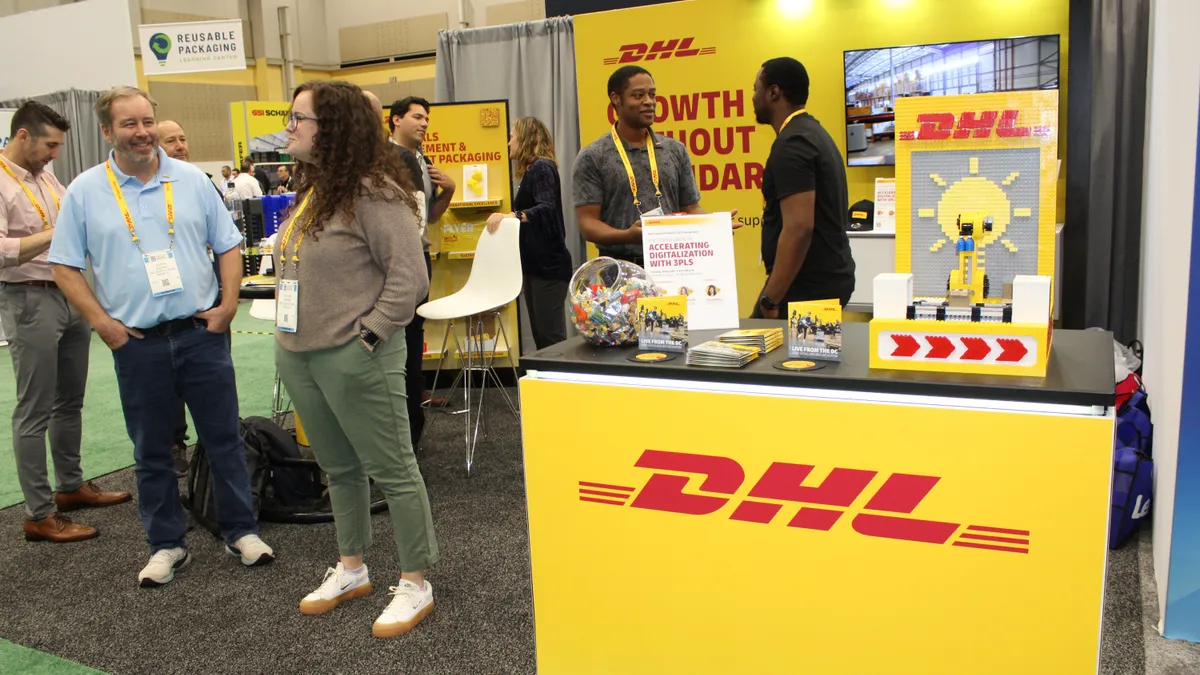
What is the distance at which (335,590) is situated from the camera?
2.61 meters

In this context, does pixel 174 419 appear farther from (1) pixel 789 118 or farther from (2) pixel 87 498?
(1) pixel 789 118

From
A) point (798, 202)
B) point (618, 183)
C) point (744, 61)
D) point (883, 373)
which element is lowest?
point (883, 373)

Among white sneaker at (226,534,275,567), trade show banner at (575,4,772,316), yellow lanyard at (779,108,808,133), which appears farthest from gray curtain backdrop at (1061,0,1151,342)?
white sneaker at (226,534,275,567)

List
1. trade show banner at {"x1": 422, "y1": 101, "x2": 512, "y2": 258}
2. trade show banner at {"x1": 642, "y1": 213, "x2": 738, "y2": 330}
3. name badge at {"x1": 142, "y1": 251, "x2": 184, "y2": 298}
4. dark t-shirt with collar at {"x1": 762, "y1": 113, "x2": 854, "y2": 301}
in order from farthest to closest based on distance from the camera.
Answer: trade show banner at {"x1": 422, "y1": 101, "x2": 512, "y2": 258} < name badge at {"x1": 142, "y1": 251, "x2": 184, "y2": 298} < dark t-shirt with collar at {"x1": 762, "y1": 113, "x2": 854, "y2": 301} < trade show banner at {"x1": 642, "y1": 213, "x2": 738, "y2": 330}

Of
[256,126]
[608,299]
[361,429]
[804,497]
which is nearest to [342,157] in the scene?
[361,429]

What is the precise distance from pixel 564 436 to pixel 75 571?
2176mm

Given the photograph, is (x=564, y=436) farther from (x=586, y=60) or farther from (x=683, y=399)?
(x=586, y=60)

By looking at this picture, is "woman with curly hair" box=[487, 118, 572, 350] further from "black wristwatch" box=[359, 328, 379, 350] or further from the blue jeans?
"black wristwatch" box=[359, 328, 379, 350]

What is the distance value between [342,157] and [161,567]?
1550 millimetres

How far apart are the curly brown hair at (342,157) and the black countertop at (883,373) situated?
708 mm

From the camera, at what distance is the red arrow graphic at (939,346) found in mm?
1510

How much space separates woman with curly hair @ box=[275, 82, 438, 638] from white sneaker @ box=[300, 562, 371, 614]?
0.27m

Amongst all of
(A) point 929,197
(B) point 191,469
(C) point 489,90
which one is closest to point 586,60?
(C) point 489,90

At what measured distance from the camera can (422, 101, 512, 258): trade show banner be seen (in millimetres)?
5160
